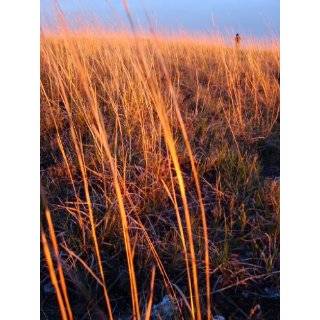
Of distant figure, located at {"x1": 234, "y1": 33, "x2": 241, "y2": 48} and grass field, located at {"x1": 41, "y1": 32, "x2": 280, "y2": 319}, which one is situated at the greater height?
distant figure, located at {"x1": 234, "y1": 33, "x2": 241, "y2": 48}

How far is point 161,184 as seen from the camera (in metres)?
1.30

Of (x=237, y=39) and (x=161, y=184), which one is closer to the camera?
(x=161, y=184)

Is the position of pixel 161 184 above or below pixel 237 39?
below

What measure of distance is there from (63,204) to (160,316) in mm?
455

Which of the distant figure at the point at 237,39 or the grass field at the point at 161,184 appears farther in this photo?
the distant figure at the point at 237,39

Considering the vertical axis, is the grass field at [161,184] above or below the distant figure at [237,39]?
below

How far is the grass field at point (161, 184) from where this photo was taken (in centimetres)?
100

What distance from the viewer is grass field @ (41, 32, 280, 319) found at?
1.00 metres

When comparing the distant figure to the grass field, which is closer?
the grass field
